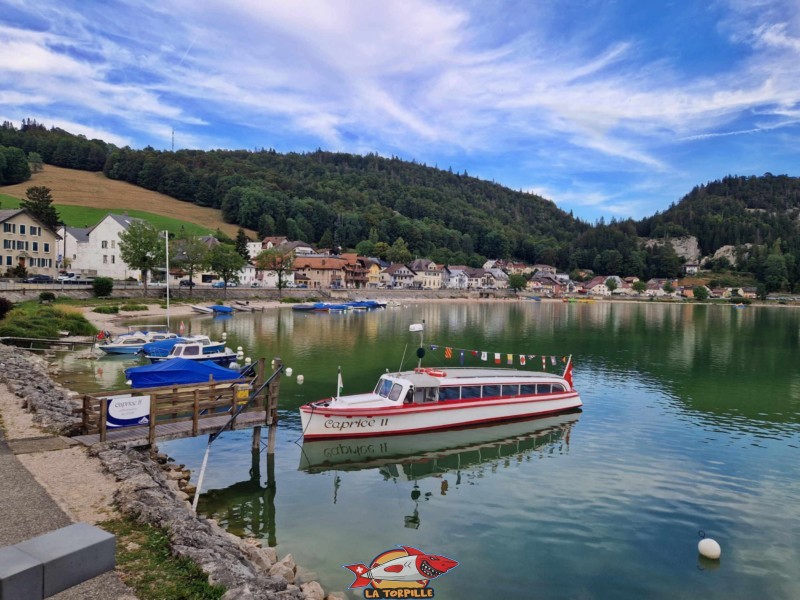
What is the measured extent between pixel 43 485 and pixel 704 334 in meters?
94.8

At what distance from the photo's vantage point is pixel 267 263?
138125mm

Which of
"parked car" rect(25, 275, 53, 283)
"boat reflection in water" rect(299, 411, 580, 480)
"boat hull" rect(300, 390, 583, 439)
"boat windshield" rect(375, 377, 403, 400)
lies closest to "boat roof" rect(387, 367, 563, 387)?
"boat windshield" rect(375, 377, 403, 400)

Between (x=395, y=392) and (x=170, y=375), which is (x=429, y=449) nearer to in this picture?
(x=395, y=392)

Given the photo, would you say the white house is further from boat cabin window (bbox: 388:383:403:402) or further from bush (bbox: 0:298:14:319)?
boat cabin window (bbox: 388:383:403:402)

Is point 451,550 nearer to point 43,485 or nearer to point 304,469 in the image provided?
point 304,469

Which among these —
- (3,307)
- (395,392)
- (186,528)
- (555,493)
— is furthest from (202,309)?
(186,528)

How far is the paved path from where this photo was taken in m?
9.56

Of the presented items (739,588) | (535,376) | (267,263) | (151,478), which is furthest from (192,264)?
(739,588)

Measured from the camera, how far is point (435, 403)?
94.8 feet

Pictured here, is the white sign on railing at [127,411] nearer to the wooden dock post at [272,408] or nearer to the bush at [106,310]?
the wooden dock post at [272,408]

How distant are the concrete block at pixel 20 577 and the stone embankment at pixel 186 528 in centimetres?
496

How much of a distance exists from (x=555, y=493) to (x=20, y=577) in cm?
2032

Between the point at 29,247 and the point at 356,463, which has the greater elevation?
the point at 29,247

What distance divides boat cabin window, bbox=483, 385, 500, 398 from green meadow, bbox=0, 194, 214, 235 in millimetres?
127588
